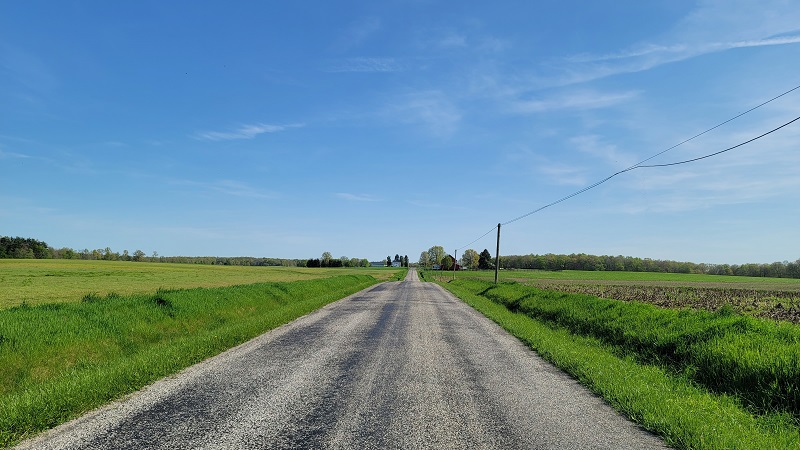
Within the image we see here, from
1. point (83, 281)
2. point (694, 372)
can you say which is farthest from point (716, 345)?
point (83, 281)

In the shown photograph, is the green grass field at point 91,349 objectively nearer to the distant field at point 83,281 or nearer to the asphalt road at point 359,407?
the asphalt road at point 359,407

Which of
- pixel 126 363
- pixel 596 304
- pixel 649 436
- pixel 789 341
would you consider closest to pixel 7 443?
pixel 126 363

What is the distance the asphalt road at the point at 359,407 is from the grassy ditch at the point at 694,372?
0.55 m

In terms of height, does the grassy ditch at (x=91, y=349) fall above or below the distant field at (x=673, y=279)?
below

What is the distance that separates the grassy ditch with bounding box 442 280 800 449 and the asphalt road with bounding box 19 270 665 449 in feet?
1.80

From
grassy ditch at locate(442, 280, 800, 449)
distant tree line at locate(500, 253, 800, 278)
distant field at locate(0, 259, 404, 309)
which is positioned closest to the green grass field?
distant field at locate(0, 259, 404, 309)

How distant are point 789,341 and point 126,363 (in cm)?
1396

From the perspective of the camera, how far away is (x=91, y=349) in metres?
10.5

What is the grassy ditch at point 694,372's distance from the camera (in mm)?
5953

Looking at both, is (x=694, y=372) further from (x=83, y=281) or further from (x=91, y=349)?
(x=83, y=281)

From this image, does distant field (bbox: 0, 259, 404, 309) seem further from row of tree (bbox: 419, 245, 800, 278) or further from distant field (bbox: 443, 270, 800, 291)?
row of tree (bbox: 419, 245, 800, 278)

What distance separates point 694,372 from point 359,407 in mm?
7505

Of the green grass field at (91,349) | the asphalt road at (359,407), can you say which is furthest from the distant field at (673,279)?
the asphalt road at (359,407)

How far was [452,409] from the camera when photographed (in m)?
6.46
